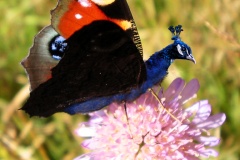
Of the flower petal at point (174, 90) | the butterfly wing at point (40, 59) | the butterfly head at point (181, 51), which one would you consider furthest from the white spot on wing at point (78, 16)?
the flower petal at point (174, 90)

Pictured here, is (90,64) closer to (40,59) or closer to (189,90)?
(40,59)

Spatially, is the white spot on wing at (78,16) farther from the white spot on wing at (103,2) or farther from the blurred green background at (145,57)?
the blurred green background at (145,57)

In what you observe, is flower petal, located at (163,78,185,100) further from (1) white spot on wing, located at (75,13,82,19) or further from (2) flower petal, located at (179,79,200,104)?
(1) white spot on wing, located at (75,13,82,19)

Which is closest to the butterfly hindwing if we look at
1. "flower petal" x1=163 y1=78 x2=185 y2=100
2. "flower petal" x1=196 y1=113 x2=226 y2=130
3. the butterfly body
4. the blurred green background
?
the butterfly body

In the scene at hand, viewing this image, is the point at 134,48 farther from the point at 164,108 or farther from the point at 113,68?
the point at 164,108

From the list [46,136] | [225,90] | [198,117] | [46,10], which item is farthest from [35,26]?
[198,117]
